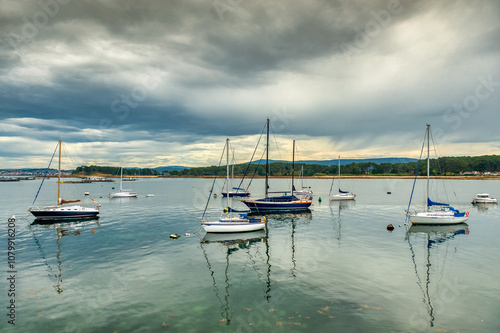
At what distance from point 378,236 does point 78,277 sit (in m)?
39.9

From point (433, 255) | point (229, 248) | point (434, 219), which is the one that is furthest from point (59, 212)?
point (434, 219)

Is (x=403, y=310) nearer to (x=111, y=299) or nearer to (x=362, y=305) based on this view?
(x=362, y=305)

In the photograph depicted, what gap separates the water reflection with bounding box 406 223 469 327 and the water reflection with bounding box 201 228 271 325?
12566mm

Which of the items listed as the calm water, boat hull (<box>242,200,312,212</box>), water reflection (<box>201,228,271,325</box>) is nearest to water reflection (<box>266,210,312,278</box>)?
boat hull (<box>242,200,312,212</box>)

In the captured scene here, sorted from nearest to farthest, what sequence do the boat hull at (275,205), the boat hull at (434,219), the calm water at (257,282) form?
1. the calm water at (257,282)
2. the boat hull at (434,219)
3. the boat hull at (275,205)

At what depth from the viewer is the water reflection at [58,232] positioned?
2657 centimetres

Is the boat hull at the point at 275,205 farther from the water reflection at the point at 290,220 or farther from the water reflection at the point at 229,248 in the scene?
the water reflection at the point at 229,248

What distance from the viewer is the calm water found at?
18312mm

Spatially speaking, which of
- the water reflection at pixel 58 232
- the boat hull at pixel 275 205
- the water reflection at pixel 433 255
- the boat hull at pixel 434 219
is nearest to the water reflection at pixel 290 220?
the boat hull at pixel 275 205

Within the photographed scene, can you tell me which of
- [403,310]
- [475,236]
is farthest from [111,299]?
[475,236]

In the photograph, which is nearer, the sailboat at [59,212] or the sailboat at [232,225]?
the sailboat at [232,225]

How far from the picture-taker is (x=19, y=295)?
22094 mm

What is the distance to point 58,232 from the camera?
47.7m

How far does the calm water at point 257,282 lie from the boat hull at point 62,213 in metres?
10.6
